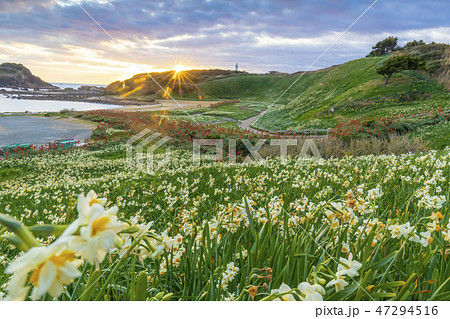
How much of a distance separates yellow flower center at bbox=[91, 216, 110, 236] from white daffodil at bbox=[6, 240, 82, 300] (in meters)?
0.06

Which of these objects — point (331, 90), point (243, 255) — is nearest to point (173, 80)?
point (331, 90)

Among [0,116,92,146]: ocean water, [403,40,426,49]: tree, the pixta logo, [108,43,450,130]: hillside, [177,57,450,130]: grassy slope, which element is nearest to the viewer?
the pixta logo

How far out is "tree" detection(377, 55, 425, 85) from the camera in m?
19.3

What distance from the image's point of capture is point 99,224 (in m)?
0.57

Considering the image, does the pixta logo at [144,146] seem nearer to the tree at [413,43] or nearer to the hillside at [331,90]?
the hillside at [331,90]

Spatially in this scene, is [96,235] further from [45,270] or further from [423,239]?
[423,239]

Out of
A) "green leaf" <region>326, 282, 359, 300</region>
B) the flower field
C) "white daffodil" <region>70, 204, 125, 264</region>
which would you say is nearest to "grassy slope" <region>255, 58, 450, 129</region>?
the flower field

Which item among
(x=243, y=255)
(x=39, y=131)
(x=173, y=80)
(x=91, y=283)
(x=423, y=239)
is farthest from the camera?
(x=173, y=80)

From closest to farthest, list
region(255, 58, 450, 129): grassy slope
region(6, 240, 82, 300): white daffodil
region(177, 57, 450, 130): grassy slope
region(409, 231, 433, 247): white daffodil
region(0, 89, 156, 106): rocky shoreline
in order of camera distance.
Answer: region(6, 240, 82, 300): white daffodil
region(409, 231, 433, 247): white daffodil
region(255, 58, 450, 129): grassy slope
region(177, 57, 450, 130): grassy slope
region(0, 89, 156, 106): rocky shoreline

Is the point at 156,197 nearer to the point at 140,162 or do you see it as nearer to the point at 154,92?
the point at 140,162

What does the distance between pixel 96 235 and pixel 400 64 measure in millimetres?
24205

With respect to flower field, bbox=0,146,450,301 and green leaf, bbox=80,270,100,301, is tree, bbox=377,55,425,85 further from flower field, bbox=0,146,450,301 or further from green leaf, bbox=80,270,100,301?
green leaf, bbox=80,270,100,301
